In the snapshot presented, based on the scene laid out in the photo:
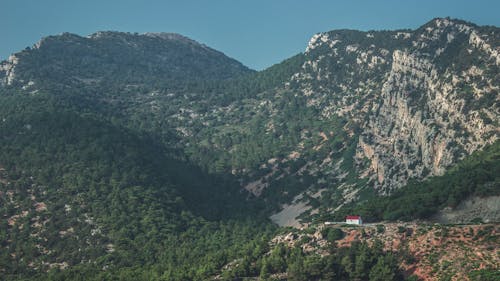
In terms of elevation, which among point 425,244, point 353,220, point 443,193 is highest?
point 443,193

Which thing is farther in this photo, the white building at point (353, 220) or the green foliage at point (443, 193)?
the green foliage at point (443, 193)

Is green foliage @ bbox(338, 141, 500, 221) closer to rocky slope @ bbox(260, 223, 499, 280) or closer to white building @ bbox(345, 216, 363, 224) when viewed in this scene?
white building @ bbox(345, 216, 363, 224)

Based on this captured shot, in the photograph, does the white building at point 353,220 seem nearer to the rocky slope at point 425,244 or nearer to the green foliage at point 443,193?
the rocky slope at point 425,244

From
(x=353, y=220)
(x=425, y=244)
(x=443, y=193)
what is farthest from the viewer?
(x=443, y=193)

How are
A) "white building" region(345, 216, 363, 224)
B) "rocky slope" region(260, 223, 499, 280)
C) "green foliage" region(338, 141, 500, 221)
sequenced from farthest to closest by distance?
"green foliage" region(338, 141, 500, 221) < "white building" region(345, 216, 363, 224) < "rocky slope" region(260, 223, 499, 280)

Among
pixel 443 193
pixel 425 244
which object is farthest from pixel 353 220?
pixel 425 244

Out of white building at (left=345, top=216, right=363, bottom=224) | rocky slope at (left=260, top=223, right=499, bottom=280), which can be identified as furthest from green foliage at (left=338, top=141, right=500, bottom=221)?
rocky slope at (left=260, top=223, right=499, bottom=280)

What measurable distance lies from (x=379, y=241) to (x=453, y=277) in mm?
19287

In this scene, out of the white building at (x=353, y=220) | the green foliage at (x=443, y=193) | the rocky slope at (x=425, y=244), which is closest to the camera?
the rocky slope at (x=425, y=244)

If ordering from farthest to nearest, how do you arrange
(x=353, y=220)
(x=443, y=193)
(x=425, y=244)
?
(x=443, y=193), (x=353, y=220), (x=425, y=244)

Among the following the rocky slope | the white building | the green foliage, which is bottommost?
the rocky slope

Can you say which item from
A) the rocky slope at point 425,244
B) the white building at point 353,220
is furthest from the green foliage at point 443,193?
the rocky slope at point 425,244

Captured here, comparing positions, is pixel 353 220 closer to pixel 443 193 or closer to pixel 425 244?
pixel 443 193

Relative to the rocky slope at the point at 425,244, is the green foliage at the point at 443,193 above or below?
above
